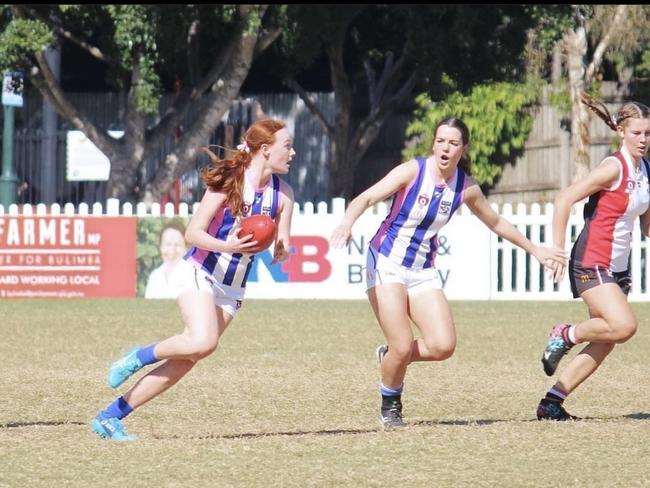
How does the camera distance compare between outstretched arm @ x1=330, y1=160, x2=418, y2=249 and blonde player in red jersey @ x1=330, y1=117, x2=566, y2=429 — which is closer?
outstretched arm @ x1=330, y1=160, x2=418, y2=249

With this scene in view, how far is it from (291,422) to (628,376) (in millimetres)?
3755

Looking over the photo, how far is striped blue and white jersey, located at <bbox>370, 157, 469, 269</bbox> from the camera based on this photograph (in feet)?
27.9

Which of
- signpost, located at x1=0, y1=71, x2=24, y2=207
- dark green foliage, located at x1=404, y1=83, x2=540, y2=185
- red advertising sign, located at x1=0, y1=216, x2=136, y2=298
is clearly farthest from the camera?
dark green foliage, located at x1=404, y1=83, x2=540, y2=185

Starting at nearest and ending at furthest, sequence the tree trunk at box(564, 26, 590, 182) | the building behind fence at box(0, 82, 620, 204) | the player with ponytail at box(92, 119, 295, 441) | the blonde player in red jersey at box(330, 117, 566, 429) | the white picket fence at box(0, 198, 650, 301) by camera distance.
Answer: the player with ponytail at box(92, 119, 295, 441)
the blonde player in red jersey at box(330, 117, 566, 429)
the white picket fence at box(0, 198, 650, 301)
the tree trunk at box(564, 26, 590, 182)
the building behind fence at box(0, 82, 620, 204)

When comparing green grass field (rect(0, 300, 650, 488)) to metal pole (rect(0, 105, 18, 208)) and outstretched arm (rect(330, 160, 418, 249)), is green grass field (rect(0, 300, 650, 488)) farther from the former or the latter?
metal pole (rect(0, 105, 18, 208))

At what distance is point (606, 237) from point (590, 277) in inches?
10.1

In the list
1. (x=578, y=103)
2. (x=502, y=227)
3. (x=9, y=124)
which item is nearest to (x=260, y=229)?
(x=502, y=227)

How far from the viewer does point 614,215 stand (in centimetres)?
880

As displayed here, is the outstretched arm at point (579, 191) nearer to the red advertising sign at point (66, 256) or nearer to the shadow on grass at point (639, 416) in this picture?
the shadow on grass at point (639, 416)

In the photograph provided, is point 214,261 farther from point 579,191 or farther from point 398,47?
point 398,47

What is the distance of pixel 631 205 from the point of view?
8.80 metres

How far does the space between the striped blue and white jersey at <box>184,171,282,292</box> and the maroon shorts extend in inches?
77.1


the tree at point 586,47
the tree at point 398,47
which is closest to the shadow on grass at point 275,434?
the tree at point 398,47

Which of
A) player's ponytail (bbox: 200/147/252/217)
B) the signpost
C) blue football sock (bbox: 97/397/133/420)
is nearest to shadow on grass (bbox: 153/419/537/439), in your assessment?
blue football sock (bbox: 97/397/133/420)
